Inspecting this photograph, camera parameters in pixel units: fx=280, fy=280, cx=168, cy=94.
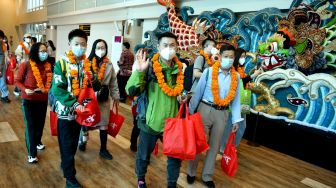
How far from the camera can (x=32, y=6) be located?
1731cm

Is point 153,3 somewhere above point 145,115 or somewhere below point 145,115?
above

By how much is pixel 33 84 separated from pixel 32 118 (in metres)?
0.33

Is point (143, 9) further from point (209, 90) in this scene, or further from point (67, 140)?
point (67, 140)

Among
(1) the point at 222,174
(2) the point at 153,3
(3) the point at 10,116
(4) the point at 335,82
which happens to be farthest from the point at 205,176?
(2) the point at 153,3

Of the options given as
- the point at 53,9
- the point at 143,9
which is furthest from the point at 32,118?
the point at 53,9

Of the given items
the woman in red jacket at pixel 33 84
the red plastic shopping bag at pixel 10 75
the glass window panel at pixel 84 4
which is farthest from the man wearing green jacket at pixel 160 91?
the glass window panel at pixel 84 4

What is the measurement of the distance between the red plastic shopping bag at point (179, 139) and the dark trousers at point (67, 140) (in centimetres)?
72

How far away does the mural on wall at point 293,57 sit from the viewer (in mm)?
3578

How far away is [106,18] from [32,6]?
36.3 ft

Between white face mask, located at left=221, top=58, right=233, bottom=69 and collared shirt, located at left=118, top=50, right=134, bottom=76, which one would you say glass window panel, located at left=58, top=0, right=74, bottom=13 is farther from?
white face mask, located at left=221, top=58, right=233, bottom=69

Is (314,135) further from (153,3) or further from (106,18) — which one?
(106,18)

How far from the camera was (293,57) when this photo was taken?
3881 mm

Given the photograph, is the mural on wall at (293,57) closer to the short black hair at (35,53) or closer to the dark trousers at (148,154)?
the dark trousers at (148,154)

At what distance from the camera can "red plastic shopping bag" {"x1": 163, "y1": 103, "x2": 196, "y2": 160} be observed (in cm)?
198
